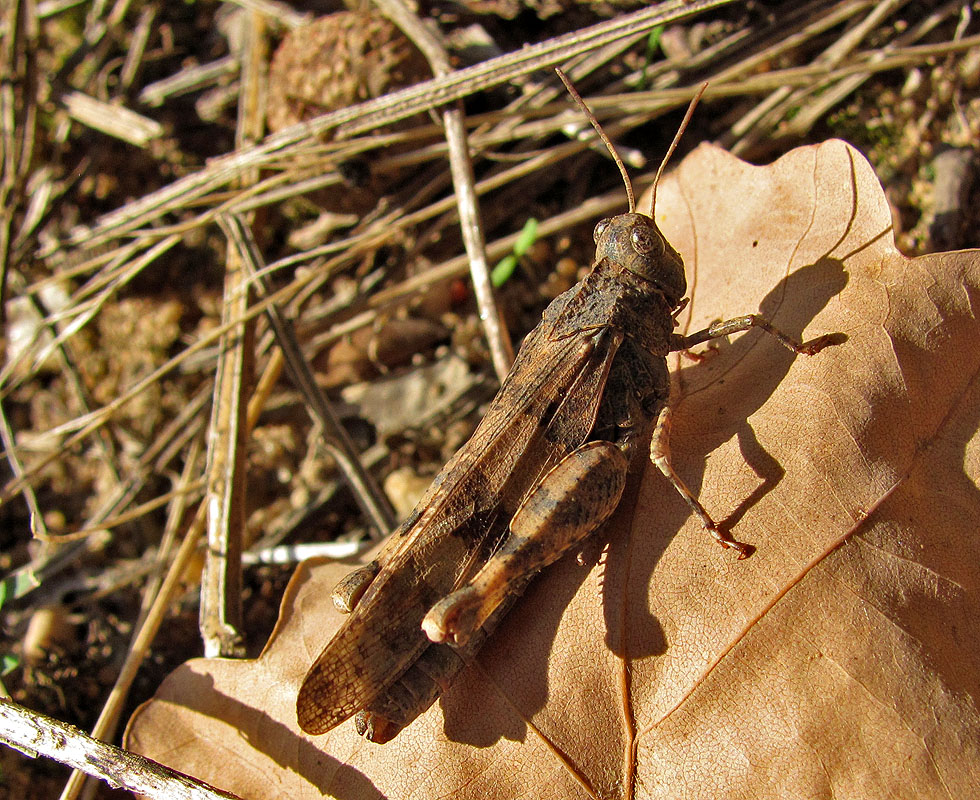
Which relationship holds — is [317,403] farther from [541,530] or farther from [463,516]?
[541,530]

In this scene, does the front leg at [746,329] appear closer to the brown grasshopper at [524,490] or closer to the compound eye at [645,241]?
the brown grasshopper at [524,490]

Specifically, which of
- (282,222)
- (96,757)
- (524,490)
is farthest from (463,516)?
(282,222)

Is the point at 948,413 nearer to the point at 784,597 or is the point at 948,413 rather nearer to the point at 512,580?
the point at 784,597

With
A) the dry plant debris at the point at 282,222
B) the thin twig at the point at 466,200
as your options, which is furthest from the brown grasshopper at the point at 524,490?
the thin twig at the point at 466,200

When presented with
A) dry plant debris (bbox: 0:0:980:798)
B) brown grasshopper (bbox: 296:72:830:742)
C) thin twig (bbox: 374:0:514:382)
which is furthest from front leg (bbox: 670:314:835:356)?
thin twig (bbox: 374:0:514:382)

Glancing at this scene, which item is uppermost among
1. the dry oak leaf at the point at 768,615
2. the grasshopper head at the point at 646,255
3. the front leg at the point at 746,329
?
the grasshopper head at the point at 646,255

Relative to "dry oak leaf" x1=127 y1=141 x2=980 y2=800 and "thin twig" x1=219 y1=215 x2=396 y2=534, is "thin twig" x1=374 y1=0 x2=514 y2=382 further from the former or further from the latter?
"dry oak leaf" x1=127 y1=141 x2=980 y2=800
